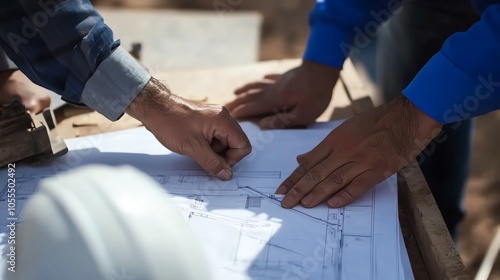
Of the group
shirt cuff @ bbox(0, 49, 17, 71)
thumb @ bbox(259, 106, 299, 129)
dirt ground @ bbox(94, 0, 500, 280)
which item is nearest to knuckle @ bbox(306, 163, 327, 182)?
thumb @ bbox(259, 106, 299, 129)

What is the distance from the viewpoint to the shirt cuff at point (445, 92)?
0.85 m

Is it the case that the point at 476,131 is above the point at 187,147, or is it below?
below

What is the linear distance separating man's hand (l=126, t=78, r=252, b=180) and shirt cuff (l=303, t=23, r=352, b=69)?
26 cm

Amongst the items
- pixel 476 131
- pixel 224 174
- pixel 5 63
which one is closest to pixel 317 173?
pixel 224 174

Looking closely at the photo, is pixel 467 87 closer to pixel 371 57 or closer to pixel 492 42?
pixel 492 42

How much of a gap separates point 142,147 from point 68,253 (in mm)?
466

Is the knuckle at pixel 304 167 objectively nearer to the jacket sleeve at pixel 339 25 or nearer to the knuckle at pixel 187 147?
the knuckle at pixel 187 147

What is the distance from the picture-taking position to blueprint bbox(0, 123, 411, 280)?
2.41 ft

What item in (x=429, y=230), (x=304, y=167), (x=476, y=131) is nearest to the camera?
(x=429, y=230)

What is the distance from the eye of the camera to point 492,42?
0.82 m

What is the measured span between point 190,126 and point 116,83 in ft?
0.43

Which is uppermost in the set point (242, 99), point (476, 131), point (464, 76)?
point (464, 76)

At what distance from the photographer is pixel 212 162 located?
93 centimetres

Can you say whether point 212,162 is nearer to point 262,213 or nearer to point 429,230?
point 262,213
